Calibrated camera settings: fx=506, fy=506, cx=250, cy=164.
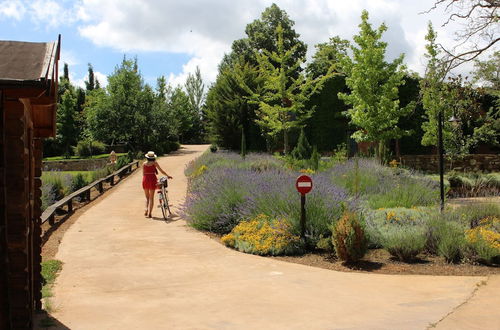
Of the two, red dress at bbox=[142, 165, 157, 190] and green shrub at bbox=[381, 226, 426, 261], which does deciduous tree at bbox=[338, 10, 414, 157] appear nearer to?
red dress at bbox=[142, 165, 157, 190]

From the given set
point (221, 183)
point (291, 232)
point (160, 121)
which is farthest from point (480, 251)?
point (160, 121)

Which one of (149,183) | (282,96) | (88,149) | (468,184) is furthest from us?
(88,149)

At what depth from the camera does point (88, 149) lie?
40125 mm

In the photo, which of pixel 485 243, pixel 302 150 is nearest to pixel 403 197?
pixel 485 243

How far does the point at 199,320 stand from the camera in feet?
16.6

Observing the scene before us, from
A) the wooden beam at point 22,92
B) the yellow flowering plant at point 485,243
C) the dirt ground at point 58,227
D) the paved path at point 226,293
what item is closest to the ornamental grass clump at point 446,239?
the yellow flowering plant at point 485,243

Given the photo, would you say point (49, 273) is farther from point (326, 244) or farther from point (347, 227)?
point (347, 227)

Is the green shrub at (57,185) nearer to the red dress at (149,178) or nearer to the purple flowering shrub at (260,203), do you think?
the red dress at (149,178)

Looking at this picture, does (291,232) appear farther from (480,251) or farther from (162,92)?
(162,92)

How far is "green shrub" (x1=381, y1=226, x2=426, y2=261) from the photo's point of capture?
312 inches

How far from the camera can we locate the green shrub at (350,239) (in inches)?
303

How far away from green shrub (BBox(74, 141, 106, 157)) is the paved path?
3204cm

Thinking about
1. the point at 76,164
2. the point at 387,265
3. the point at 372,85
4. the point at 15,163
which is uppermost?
the point at 372,85

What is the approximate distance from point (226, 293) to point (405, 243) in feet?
10.9
